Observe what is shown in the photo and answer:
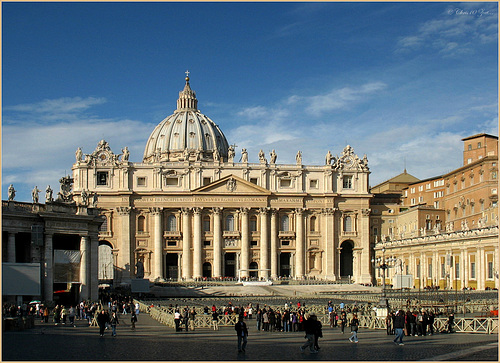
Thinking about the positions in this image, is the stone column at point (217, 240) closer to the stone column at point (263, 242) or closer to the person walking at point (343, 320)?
the stone column at point (263, 242)

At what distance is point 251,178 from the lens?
301 feet

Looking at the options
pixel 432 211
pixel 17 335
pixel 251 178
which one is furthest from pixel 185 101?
pixel 17 335

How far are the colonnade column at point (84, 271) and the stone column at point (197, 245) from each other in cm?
4455

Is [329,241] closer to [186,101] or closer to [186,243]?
[186,243]

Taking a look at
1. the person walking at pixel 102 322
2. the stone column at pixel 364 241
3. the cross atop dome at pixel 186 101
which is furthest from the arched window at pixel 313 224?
the person walking at pixel 102 322

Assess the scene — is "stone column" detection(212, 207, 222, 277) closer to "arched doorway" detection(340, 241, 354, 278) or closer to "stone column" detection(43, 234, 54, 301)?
"arched doorway" detection(340, 241, 354, 278)

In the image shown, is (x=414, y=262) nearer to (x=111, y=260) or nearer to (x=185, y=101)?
(x=111, y=260)

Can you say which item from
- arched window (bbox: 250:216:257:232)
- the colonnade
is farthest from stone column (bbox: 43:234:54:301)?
arched window (bbox: 250:216:257:232)

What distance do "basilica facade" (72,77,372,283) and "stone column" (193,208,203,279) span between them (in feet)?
0.38

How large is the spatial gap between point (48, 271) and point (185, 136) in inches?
3360

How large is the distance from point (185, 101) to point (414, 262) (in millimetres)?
68061

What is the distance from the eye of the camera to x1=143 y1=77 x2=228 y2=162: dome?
123938mm

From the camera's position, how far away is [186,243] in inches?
3501

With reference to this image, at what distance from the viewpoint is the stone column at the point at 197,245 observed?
87875mm
